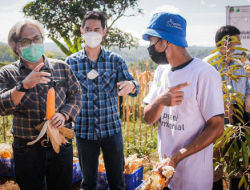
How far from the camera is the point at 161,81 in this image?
5.59 ft

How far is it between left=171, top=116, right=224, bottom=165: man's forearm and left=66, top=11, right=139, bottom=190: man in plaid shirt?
3.53 feet

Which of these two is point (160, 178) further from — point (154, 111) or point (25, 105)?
point (25, 105)

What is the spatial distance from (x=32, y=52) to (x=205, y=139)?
1.48 meters

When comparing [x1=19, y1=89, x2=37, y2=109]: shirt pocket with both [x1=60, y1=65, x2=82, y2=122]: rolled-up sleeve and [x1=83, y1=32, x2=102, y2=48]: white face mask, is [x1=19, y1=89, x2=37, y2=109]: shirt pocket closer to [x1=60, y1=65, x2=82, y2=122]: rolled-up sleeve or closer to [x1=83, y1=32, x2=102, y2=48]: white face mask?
[x1=60, y1=65, x2=82, y2=122]: rolled-up sleeve

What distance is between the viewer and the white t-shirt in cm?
138

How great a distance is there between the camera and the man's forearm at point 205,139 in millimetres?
1357

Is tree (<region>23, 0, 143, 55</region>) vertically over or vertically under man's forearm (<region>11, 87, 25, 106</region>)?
over

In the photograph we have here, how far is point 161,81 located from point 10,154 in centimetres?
312

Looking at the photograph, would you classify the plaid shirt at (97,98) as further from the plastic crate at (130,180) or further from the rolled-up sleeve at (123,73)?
the plastic crate at (130,180)

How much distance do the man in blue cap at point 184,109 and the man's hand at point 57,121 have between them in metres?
0.71

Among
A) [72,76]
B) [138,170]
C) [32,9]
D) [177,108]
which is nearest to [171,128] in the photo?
[177,108]

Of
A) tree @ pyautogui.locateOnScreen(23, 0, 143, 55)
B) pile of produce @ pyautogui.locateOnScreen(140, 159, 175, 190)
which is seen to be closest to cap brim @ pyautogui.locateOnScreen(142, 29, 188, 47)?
pile of produce @ pyautogui.locateOnScreen(140, 159, 175, 190)

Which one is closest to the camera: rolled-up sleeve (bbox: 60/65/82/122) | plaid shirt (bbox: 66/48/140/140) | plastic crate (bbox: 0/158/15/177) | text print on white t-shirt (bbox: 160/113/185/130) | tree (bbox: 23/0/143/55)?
text print on white t-shirt (bbox: 160/113/185/130)

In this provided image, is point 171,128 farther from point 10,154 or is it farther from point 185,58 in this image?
point 10,154
